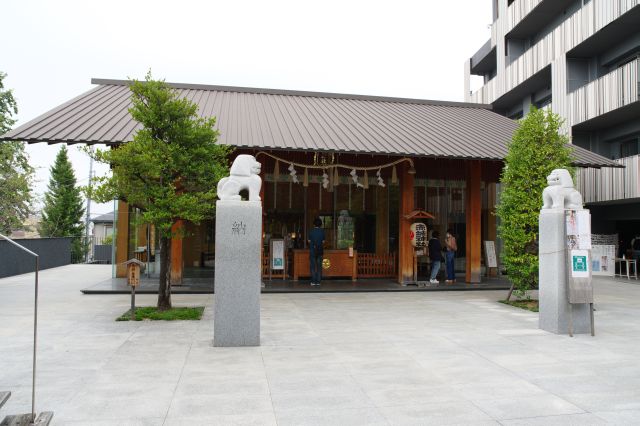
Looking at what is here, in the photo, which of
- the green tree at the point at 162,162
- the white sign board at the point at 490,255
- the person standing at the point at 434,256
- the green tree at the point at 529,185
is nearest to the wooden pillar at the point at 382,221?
the person standing at the point at 434,256

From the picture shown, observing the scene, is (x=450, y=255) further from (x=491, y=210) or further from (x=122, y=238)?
(x=122, y=238)

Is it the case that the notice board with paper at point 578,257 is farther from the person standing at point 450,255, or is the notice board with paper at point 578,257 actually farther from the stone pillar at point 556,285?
the person standing at point 450,255

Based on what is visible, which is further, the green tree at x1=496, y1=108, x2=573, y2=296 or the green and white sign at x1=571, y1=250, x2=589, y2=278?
the green tree at x1=496, y1=108, x2=573, y2=296

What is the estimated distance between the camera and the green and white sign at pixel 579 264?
8.36 meters

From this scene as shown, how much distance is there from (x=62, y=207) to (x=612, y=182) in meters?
35.7

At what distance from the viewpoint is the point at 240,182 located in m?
7.55

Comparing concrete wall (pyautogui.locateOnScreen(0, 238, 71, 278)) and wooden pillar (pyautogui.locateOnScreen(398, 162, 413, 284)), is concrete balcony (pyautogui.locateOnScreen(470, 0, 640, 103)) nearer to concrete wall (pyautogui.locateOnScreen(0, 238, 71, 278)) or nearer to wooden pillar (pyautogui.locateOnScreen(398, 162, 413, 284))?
wooden pillar (pyautogui.locateOnScreen(398, 162, 413, 284))

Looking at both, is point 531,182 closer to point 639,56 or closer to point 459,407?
point 459,407

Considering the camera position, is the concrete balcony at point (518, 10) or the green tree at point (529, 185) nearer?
the green tree at point (529, 185)

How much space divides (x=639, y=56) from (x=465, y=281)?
11366mm

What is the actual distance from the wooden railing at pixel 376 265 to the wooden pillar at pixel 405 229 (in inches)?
70.5

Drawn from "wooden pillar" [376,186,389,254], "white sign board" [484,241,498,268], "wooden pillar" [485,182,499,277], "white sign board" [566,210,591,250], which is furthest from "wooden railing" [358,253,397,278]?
"white sign board" [566,210,591,250]

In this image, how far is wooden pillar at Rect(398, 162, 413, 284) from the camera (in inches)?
598

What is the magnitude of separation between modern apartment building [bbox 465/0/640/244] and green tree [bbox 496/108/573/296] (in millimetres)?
9503
